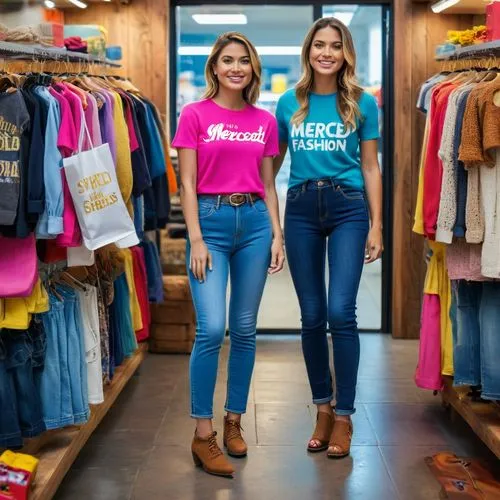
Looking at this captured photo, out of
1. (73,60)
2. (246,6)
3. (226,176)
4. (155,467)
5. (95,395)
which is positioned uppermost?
(246,6)

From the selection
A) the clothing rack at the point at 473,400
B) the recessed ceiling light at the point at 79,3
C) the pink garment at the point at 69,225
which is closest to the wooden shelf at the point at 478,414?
→ the clothing rack at the point at 473,400

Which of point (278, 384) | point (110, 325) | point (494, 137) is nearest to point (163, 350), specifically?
point (278, 384)

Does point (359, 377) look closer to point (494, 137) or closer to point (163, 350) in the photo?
point (163, 350)

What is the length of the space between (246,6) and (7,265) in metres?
3.78

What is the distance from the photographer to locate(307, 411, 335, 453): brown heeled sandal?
397cm

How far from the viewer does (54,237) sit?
3283 mm

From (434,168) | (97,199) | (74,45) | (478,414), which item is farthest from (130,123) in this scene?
(478,414)

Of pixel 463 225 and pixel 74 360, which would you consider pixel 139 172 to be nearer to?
pixel 74 360

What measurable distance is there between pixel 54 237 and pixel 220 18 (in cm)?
359

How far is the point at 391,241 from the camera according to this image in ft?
21.3

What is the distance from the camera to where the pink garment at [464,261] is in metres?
3.77

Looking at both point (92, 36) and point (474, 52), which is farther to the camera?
point (92, 36)

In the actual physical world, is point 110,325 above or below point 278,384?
above

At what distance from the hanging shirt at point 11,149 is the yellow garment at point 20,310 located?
32 cm
